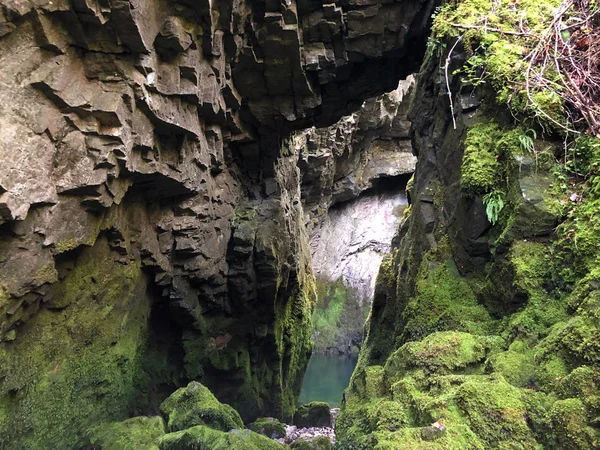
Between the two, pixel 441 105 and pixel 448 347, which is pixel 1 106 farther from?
pixel 441 105

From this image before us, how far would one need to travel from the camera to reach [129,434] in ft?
18.6

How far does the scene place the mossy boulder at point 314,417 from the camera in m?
12.0

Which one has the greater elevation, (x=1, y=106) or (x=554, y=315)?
(x=1, y=106)

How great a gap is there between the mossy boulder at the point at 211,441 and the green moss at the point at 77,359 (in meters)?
1.62

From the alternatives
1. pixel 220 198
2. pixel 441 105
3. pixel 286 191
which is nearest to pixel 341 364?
pixel 286 191

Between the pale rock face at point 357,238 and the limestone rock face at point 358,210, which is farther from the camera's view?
the pale rock face at point 357,238

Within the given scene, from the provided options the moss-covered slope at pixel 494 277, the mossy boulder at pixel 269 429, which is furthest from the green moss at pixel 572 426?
the mossy boulder at pixel 269 429

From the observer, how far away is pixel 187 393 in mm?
6648

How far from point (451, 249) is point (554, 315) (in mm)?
2124

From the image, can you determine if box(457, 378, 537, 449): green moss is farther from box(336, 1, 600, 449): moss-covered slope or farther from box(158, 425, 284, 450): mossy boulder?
box(158, 425, 284, 450): mossy boulder

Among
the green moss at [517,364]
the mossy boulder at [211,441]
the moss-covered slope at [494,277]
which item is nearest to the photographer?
the moss-covered slope at [494,277]

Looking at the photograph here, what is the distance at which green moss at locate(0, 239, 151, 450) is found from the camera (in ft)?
16.4

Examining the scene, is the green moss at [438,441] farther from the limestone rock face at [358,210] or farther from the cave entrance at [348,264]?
the cave entrance at [348,264]

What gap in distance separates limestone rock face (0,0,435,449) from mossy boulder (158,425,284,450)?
1803 millimetres
